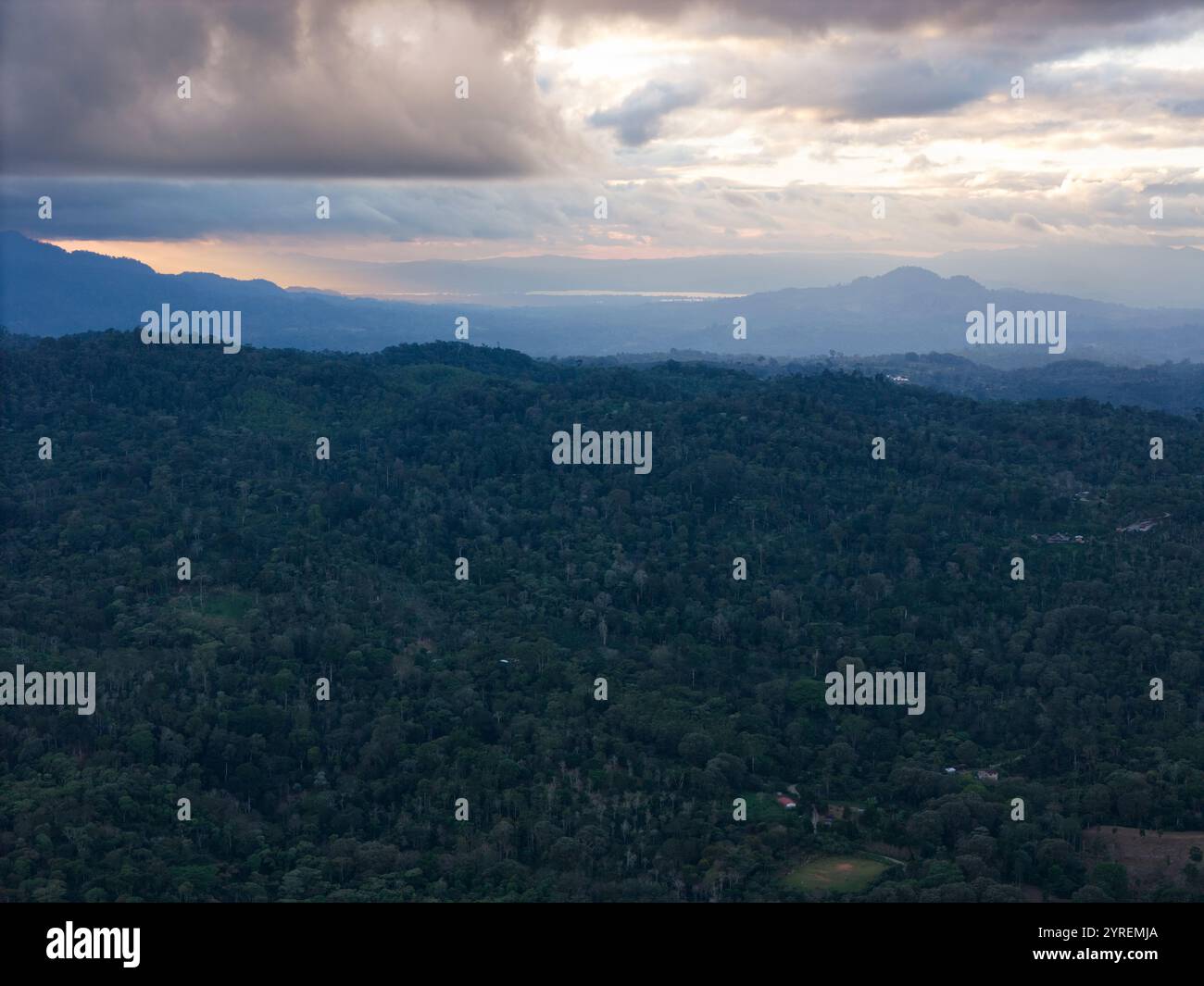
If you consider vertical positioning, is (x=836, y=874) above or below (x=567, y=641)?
below

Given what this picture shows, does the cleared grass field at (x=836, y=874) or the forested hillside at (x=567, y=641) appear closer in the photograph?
the cleared grass field at (x=836, y=874)

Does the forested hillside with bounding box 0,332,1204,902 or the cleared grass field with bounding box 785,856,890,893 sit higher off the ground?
the forested hillside with bounding box 0,332,1204,902

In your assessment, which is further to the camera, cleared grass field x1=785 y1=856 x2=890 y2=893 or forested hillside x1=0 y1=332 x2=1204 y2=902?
forested hillside x1=0 y1=332 x2=1204 y2=902

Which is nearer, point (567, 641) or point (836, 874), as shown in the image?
point (836, 874)

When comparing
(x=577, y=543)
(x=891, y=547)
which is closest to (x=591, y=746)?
(x=577, y=543)

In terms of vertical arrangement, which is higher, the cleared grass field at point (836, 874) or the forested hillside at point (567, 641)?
the forested hillside at point (567, 641)
